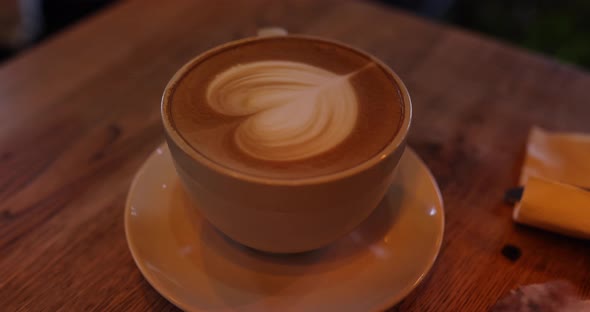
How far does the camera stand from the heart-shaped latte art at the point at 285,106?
1.58 feet

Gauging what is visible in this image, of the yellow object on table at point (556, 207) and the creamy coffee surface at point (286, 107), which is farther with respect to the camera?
the yellow object on table at point (556, 207)

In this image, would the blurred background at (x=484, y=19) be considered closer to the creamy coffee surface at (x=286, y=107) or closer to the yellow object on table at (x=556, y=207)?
the creamy coffee surface at (x=286, y=107)

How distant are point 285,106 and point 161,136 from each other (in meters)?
0.28

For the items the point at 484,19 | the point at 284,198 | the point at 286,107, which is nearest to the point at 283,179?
the point at 284,198

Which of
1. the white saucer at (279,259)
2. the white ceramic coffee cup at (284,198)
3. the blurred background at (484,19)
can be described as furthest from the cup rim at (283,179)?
the blurred background at (484,19)

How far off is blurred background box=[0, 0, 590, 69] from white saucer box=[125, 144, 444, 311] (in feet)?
3.80

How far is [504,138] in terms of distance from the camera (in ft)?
2.56

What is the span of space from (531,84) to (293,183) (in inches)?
26.5

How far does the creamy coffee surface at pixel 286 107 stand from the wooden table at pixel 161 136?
0.61 feet

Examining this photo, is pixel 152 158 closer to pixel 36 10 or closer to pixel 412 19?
pixel 412 19

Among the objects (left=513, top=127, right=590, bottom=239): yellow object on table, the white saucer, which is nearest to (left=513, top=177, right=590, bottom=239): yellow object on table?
(left=513, top=127, right=590, bottom=239): yellow object on table

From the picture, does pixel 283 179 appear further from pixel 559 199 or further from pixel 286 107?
pixel 559 199

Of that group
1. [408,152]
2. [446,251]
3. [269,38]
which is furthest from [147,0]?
[446,251]

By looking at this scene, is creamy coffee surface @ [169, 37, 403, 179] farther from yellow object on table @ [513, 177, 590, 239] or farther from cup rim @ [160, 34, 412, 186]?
yellow object on table @ [513, 177, 590, 239]
